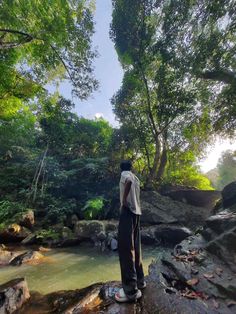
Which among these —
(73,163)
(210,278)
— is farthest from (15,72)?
(210,278)

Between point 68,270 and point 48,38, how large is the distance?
8.80 meters

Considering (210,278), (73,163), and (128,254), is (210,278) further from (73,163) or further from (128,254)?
(73,163)

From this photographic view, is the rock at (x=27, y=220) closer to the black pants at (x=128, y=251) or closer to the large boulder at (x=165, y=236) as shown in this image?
the large boulder at (x=165, y=236)

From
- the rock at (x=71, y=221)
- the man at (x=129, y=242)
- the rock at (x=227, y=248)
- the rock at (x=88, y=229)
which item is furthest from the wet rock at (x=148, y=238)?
the man at (x=129, y=242)

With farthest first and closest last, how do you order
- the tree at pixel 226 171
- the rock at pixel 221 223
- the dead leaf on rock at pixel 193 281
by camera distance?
the tree at pixel 226 171, the rock at pixel 221 223, the dead leaf on rock at pixel 193 281

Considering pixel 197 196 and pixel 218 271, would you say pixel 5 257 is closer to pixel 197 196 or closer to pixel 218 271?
pixel 218 271

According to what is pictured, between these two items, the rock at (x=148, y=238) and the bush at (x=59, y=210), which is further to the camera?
the bush at (x=59, y=210)

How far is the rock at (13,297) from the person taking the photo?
304cm

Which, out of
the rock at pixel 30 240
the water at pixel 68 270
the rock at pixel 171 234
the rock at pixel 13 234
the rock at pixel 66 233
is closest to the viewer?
the water at pixel 68 270

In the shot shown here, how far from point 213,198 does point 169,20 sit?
453 inches

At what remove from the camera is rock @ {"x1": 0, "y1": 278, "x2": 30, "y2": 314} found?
304cm

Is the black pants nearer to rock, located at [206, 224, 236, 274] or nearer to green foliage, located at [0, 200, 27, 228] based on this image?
rock, located at [206, 224, 236, 274]

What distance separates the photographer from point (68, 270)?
5535mm

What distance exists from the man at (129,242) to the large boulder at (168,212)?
8159mm
